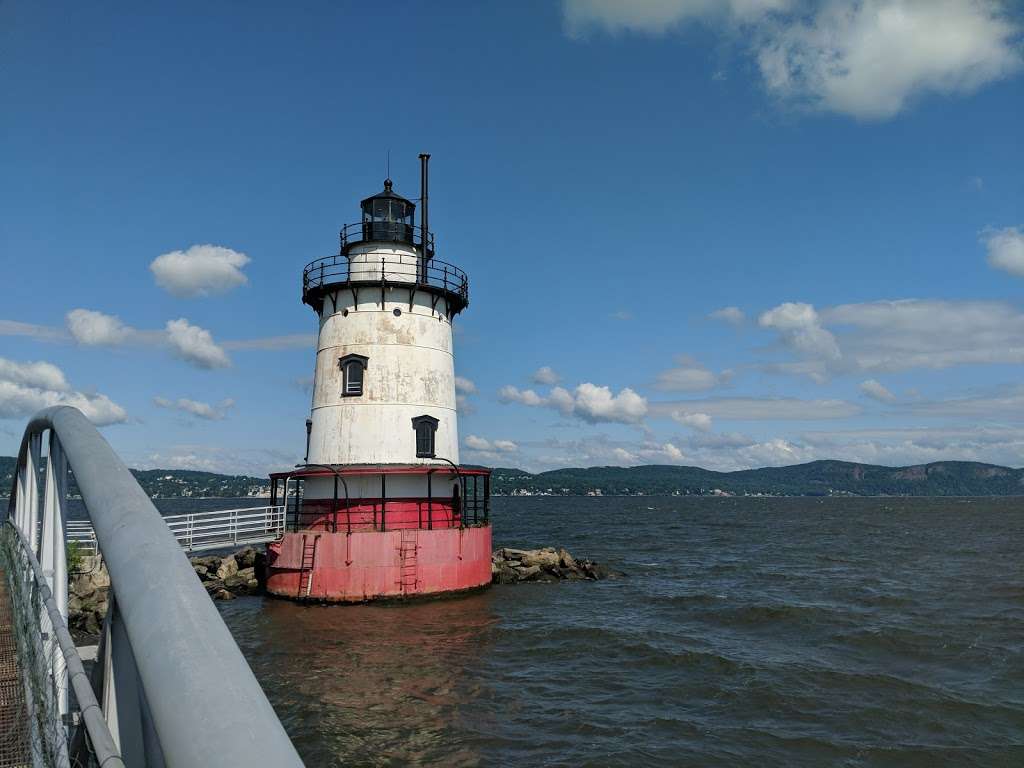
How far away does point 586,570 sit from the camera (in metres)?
31.0

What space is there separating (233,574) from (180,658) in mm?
26709

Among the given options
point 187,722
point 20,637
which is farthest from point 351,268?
point 187,722

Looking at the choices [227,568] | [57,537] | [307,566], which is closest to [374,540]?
[307,566]

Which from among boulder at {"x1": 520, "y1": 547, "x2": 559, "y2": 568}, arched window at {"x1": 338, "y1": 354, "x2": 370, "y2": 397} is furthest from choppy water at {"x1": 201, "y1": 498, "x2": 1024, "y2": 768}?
arched window at {"x1": 338, "y1": 354, "x2": 370, "y2": 397}

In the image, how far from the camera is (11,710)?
5480mm

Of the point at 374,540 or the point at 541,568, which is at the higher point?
the point at 374,540

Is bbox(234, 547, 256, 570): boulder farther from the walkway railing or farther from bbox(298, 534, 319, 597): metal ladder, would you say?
bbox(298, 534, 319, 597): metal ladder

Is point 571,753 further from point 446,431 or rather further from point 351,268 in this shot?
point 351,268

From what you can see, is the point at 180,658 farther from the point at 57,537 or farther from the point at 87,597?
the point at 87,597

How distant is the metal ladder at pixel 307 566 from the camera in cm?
2230

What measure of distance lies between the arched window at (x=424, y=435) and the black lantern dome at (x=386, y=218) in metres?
6.14

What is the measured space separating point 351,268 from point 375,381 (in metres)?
4.09

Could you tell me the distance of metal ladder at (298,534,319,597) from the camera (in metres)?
22.3

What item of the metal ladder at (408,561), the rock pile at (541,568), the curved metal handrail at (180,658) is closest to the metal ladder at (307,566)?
the metal ladder at (408,561)
